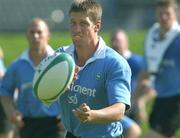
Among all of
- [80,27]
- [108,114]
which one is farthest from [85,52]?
[108,114]

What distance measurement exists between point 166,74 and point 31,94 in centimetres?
223

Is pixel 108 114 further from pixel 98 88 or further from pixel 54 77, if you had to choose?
pixel 54 77

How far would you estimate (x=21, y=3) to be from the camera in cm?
3206

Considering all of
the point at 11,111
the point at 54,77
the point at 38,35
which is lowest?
the point at 11,111

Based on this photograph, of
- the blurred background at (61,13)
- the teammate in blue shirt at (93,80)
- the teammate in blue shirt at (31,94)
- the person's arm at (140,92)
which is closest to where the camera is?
the teammate in blue shirt at (93,80)

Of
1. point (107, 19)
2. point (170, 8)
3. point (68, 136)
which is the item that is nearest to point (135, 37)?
point (107, 19)

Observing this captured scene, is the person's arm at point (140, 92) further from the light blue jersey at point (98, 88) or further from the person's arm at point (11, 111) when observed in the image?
the light blue jersey at point (98, 88)

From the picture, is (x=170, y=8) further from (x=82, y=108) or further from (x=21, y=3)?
(x=21, y=3)

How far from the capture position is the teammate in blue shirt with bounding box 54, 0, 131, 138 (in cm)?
722

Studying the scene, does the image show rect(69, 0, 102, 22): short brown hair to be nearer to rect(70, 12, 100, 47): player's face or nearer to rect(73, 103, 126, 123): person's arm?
rect(70, 12, 100, 47): player's face

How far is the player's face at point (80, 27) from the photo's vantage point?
23.7 ft

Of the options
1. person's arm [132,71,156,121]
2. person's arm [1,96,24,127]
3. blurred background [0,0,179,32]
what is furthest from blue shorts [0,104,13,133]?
blurred background [0,0,179,32]

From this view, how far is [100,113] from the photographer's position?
689cm

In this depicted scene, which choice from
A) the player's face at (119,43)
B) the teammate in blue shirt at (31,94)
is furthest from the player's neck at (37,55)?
the player's face at (119,43)
